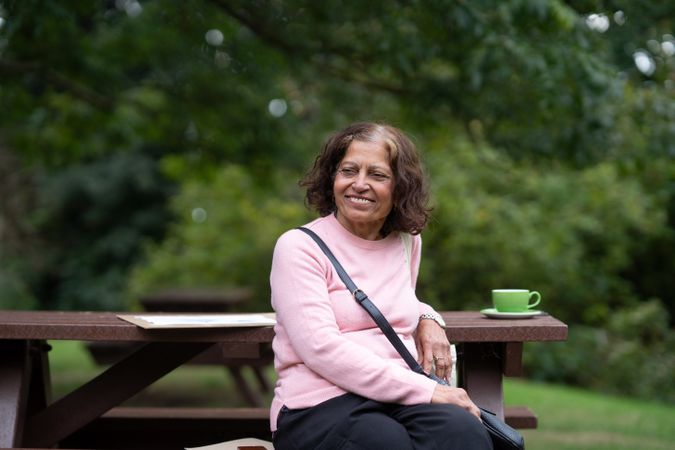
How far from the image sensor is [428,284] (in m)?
12.3

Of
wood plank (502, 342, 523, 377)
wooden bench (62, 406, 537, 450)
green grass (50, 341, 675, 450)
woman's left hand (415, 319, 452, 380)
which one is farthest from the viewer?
green grass (50, 341, 675, 450)

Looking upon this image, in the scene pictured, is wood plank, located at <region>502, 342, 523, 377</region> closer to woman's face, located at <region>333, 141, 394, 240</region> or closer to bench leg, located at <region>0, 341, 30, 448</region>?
woman's face, located at <region>333, 141, 394, 240</region>

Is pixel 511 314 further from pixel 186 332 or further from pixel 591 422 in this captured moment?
pixel 591 422

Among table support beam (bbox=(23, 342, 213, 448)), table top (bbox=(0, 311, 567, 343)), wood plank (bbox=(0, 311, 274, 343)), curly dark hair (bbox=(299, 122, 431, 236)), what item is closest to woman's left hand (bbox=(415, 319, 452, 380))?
table top (bbox=(0, 311, 567, 343))

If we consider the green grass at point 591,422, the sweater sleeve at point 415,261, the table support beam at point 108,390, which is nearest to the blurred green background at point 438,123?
the sweater sleeve at point 415,261

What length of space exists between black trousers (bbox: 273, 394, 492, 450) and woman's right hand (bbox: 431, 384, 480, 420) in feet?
0.12

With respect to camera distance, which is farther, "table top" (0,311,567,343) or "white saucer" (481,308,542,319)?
"white saucer" (481,308,542,319)

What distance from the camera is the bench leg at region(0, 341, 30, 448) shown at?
3393 millimetres

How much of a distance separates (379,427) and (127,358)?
1333 millimetres

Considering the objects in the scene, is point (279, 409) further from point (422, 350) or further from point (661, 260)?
point (661, 260)

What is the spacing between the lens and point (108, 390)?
3.66 m

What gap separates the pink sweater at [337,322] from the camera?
289 centimetres

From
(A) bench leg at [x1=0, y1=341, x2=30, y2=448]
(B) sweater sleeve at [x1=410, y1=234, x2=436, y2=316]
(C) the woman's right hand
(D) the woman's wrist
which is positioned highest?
(B) sweater sleeve at [x1=410, y1=234, x2=436, y2=316]

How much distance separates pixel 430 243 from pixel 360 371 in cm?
965
